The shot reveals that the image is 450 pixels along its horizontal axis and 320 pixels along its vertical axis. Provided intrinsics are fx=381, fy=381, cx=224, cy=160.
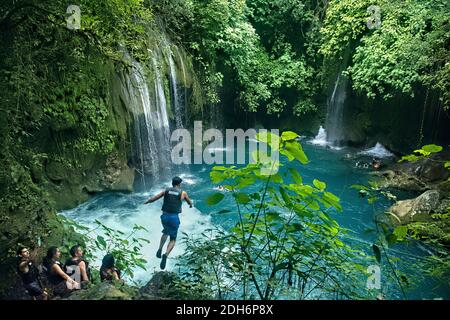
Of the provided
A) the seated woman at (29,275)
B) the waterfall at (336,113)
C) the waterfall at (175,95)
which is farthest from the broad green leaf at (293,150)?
the waterfall at (336,113)

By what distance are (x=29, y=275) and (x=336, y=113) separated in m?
13.1

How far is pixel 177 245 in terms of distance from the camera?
733 cm

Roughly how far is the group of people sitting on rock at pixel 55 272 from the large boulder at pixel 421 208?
252 inches

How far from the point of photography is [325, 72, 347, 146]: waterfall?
14.7 m

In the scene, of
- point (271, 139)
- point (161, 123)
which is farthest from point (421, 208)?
point (271, 139)

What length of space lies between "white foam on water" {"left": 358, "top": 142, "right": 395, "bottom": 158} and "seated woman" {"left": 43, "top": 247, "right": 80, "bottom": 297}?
11614 millimetres

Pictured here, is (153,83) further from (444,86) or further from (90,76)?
(444,86)

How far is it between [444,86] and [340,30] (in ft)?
15.5

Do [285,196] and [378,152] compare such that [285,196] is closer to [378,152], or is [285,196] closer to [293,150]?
[293,150]

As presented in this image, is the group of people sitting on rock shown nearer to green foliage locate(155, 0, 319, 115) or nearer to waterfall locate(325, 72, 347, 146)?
green foliage locate(155, 0, 319, 115)

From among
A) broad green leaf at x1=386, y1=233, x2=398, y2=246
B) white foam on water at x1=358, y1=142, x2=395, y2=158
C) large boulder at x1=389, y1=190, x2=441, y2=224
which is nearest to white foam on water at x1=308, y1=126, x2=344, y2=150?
white foam on water at x1=358, y1=142, x2=395, y2=158

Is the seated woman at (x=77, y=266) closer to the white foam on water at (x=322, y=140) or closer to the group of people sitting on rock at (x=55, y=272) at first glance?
the group of people sitting on rock at (x=55, y=272)

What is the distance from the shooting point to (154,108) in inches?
400
